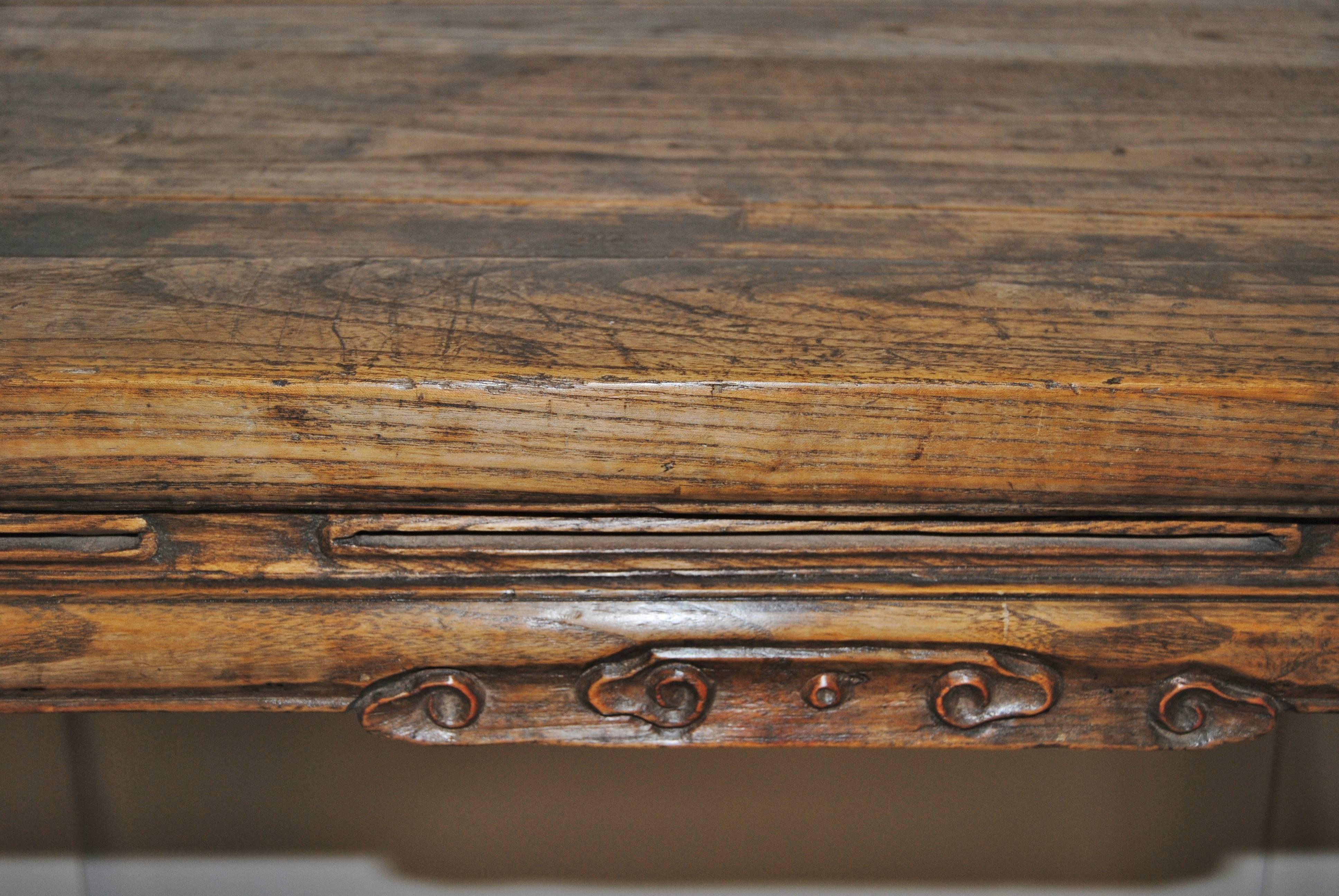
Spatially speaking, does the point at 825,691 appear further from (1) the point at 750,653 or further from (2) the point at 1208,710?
Answer: (2) the point at 1208,710

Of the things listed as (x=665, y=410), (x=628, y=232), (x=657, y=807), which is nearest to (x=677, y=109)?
(x=628, y=232)

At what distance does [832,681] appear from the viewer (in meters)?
0.40

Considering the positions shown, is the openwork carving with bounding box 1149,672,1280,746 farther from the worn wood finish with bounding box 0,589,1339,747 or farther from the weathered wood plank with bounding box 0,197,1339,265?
the weathered wood plank with bounding box 0,197,1339,265

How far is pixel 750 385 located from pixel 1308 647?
0.73 ft

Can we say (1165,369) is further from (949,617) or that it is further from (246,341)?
(246,341)

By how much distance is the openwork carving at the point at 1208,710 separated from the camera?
400 millimetres

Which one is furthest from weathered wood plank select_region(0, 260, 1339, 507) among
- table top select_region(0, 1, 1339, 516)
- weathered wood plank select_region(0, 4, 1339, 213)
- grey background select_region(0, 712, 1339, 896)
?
grey background select_region(0, 712, 1339, 896)

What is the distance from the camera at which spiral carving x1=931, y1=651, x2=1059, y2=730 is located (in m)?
0.40

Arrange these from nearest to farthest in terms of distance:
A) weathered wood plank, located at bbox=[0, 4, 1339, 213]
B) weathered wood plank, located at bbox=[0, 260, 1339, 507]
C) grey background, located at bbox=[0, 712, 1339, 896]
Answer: weathered wood plank, located at bbox=[0, 260, 1339, 507], weathered wood plank, located at bbox=[0, 4, 1339, 213], grey background, located at bbox=[0, 712, 1339, 896]

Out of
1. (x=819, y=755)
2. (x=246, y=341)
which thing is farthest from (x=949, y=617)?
(x=819, y=755)

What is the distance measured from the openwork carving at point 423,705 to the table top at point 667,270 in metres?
0.07

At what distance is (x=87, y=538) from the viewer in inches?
15.7

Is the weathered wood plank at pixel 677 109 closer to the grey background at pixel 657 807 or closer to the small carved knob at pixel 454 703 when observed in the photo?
the small carved knob at pixel 454 703

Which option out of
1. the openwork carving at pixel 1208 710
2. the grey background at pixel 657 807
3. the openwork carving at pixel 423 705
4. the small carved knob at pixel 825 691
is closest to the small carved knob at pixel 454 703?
the openwork carving at pixel 423 705
